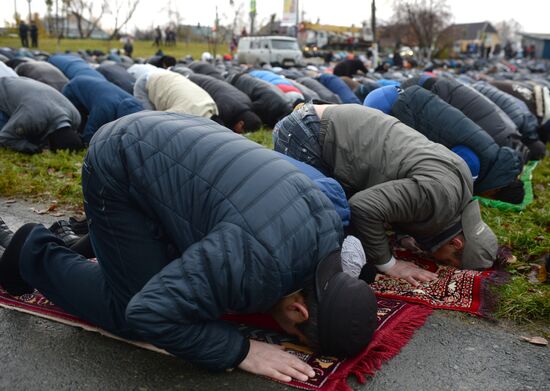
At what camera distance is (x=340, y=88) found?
10.1 meters

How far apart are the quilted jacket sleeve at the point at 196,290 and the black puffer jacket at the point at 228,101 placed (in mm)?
5756

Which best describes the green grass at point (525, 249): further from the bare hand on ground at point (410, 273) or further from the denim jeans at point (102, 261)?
the denim jeans at point (102, 261)

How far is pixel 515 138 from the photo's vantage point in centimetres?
619

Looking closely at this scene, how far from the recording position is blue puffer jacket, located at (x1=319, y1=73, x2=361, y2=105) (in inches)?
386

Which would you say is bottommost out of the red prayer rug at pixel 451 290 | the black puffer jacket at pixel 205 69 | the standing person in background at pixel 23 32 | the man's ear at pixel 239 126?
the red prayer rug at pixel 451 290

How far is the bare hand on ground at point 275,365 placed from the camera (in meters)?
2.36

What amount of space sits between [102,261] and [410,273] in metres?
1.87

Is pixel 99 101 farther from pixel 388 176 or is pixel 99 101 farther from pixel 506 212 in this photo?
pixel 506 212

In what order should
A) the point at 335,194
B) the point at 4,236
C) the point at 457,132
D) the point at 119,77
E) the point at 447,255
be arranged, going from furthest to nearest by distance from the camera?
the point at 119,77, the point at 457,132, the point at 447,255, the point at 4,236, the point at 335,194

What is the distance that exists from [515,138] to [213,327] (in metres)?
5.02

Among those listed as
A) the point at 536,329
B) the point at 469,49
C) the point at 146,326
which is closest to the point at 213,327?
the point at 146,326

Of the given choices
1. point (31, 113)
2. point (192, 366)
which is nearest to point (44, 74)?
point (31, 113)

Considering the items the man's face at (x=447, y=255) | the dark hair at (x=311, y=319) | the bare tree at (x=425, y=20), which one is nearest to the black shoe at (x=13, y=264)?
the dark hair at (x=311, y=319)

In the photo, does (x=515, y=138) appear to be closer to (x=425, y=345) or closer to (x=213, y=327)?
(x=425, y=345)
